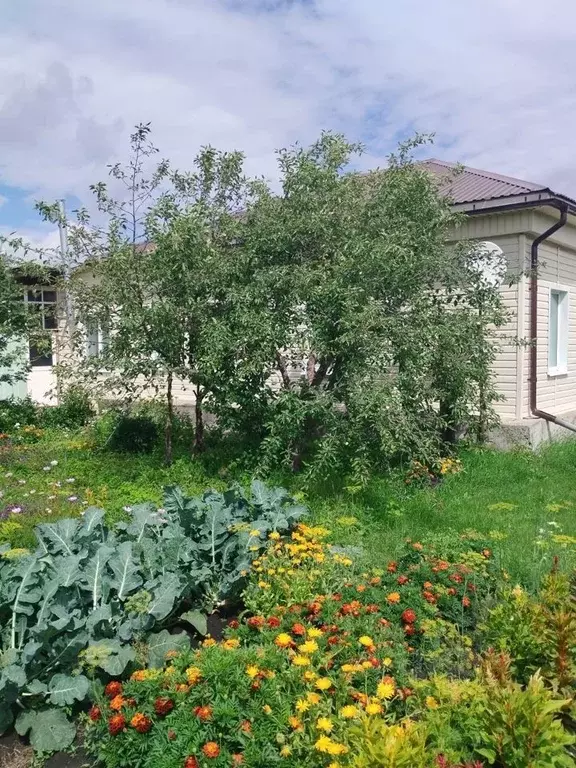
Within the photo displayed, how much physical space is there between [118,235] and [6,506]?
123 inches

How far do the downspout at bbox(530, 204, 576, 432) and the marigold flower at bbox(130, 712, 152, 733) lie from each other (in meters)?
7.25

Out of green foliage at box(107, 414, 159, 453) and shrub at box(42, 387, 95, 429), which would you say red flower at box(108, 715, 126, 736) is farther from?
shrub at box(42, 387, 95, 429)

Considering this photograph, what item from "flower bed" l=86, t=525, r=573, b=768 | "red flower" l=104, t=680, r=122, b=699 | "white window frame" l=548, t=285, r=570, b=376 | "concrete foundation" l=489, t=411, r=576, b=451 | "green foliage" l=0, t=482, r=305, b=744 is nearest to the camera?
"flower bed" l=86, t=525, r=573, b=768

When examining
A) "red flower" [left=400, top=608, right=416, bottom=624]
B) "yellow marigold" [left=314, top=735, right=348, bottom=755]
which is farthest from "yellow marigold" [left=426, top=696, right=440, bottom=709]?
"red flower" [left=400, top=608, right=416, bottom=624]

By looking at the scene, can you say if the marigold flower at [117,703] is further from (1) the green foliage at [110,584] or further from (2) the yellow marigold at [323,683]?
(2) the yellow marigold at [323,683]

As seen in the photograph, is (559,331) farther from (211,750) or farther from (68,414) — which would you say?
(211,750)

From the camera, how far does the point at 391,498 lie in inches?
235

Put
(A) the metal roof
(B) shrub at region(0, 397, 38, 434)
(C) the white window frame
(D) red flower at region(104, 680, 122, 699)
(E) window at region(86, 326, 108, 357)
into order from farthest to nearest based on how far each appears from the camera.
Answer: (B) shrub at region(0, 397, 38, 434) → (C) the white window frame → (A) the metal roof → (E) window at region(86, 326, 108, 357) → (D) red flower at region(104, 680, 122, 699)

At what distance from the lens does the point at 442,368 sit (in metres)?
6.90

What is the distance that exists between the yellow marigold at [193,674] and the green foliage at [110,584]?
0.38 metres

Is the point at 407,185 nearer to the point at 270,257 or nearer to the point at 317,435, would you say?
the point at 270,257

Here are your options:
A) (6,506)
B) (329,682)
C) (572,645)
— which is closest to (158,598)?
(329,682)

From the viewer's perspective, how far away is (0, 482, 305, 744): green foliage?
9.13 ft

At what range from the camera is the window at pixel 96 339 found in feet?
23.7
